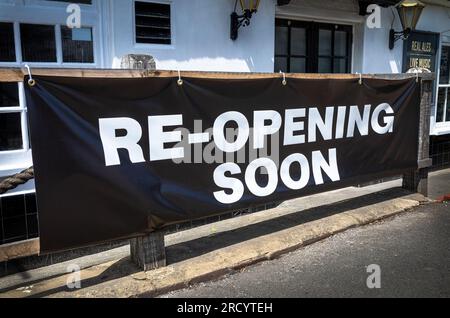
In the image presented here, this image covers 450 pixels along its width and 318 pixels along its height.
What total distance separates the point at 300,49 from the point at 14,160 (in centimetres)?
443

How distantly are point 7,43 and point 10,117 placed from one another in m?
0.69

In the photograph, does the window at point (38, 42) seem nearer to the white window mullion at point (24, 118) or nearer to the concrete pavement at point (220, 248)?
the white window mullion at point (24, 118)

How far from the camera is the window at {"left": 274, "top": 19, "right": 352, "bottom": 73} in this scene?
21.8 feet

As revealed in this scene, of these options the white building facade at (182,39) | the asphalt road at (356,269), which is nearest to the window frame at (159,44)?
the white building facade at (182,39)

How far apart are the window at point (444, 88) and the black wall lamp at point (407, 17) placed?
169cm

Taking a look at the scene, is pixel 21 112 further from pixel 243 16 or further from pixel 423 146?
pixel 423 146

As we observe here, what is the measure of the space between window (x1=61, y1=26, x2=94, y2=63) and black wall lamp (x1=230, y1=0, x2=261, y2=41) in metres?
1.78

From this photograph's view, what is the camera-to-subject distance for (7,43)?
13.8ft

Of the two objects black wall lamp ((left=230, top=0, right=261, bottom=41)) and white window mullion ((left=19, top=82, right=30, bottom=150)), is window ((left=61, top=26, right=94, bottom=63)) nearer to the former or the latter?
white window mullion ((left=19, top=82, right=30, bottom=150))

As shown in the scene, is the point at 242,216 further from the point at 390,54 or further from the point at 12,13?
the point at 390,54

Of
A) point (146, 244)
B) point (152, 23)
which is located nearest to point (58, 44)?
point (152, 23)

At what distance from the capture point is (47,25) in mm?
4375

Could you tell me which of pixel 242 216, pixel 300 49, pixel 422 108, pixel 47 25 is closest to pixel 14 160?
pixel 47 25

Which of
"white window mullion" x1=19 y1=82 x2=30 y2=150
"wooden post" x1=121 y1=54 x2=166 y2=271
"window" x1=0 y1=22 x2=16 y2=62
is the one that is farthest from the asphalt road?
"window" x1=0 y1=22 x2=16 y2=62
